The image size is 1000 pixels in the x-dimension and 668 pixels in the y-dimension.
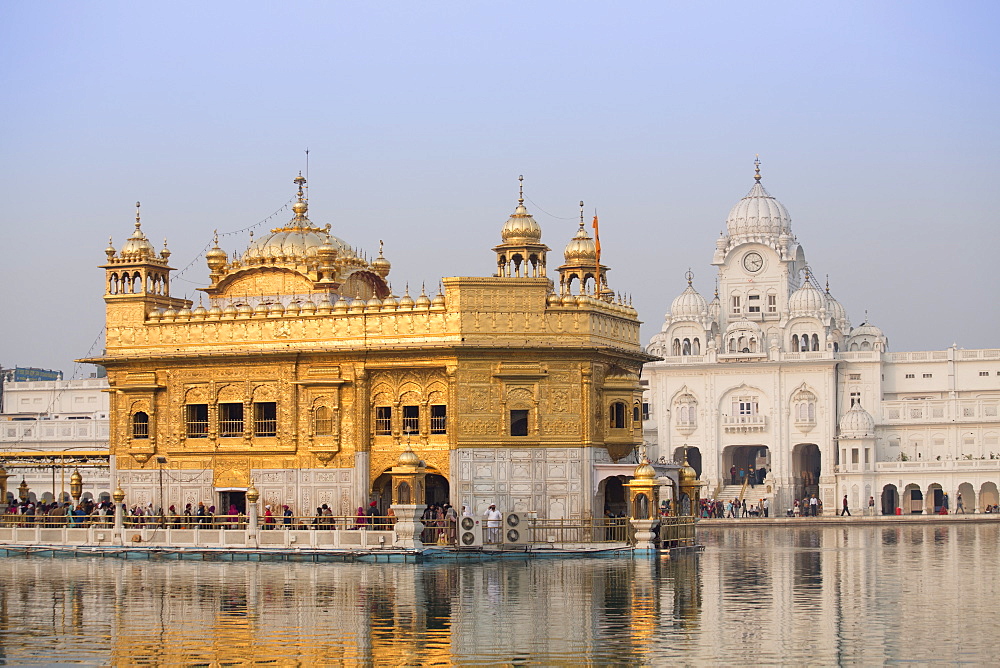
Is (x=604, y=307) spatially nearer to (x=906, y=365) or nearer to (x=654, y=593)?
(x=654, y=593)

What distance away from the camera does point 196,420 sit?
37.5 metres

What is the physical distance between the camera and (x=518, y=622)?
754 inches

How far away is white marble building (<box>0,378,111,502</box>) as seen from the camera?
67.2m

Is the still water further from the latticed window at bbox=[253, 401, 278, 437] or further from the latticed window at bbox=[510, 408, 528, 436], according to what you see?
the latticed window at bbox=[253, 401, 278, 437]

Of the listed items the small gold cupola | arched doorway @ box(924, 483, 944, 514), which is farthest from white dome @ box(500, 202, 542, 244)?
arched doorway @ box(924, 483, 944, 514)

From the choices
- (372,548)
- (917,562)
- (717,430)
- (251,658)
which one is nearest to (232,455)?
(372,548)

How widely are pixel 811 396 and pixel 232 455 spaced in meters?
43.8

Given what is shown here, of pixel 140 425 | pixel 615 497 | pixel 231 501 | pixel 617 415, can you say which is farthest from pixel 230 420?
pixel 615 497

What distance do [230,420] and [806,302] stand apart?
150 ft

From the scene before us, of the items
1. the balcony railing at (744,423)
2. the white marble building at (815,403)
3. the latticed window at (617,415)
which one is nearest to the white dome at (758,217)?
the white marble building at (815,403)

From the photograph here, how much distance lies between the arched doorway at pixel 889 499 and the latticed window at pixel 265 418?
138 feet

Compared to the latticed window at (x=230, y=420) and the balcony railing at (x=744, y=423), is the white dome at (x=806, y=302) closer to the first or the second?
the balcony railing at (x=744, y=423)

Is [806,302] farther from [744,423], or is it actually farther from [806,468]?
[806,468]

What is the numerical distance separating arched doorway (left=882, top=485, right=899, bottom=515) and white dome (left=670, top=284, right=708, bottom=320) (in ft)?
44.5
